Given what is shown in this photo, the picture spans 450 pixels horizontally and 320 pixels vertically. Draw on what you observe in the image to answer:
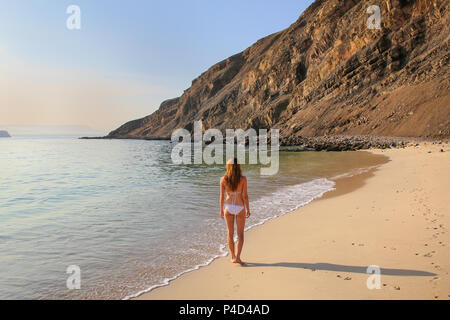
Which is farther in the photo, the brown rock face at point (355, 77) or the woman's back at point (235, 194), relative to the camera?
the brown rock face at point (355, 77)

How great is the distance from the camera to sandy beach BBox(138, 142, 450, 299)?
4551 millimetres

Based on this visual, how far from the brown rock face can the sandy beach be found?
35.8 metres

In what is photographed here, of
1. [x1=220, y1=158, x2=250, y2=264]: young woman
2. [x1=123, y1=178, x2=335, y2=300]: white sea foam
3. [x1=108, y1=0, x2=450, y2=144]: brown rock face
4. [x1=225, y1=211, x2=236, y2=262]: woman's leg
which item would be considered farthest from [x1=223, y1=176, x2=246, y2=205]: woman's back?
[x1=108, y1=0, x2=450, y2=144]: brown rock face

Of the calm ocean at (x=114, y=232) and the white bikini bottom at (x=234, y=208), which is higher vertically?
the white bikini bottom at (x=234, y=208)

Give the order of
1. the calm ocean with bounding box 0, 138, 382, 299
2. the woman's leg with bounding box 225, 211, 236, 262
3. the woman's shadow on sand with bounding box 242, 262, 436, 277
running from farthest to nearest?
1. the woman's leg with bounding box 225, 211, 236, 262
2. the calm ocean with bounding box 0, 138, 382, 299
3. the woman's shadow on sand with bounding box 242, 262, 436, 277

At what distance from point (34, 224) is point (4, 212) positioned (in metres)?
2.44

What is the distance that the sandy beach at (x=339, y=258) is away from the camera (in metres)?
4.55

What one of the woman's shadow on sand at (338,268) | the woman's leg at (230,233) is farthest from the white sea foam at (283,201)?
the woman's shadow on sand at (338,268)

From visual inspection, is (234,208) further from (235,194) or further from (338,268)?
(338,268)

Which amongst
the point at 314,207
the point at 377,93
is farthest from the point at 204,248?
the point at 377,93

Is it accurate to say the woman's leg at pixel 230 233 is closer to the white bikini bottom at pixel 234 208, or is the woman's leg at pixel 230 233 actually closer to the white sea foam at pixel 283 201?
the white bikini bottom at pixel 234 208

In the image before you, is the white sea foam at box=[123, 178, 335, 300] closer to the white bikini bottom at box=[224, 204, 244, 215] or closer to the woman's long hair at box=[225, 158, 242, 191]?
the white bikini bottom at box=[224, 204, 244, 215]

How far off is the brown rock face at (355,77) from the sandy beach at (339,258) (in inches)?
1408
